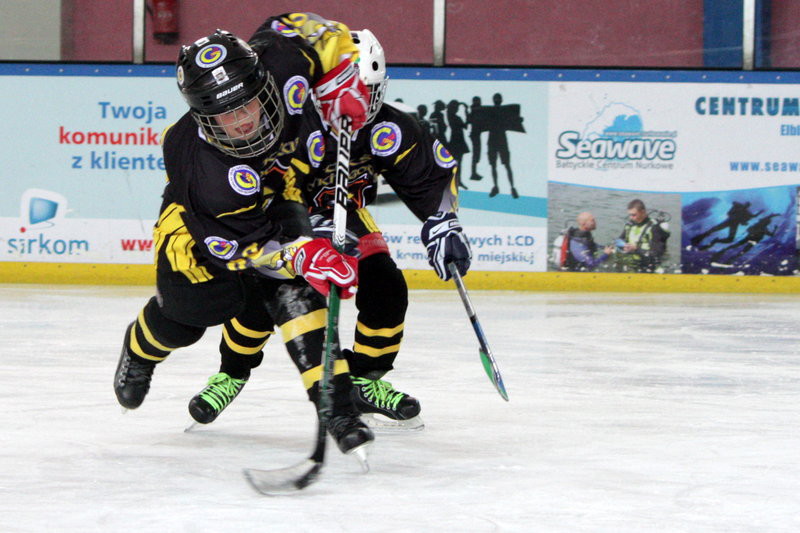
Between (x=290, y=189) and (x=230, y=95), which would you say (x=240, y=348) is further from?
(x=230, y=95)

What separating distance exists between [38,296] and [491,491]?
12.6 feet

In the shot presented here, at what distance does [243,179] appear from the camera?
217 centimetres

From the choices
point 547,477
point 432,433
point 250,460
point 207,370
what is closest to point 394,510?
point 547,477

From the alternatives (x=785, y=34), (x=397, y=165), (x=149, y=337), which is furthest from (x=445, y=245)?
(x=785, y=34)

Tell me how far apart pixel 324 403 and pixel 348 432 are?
0.07m

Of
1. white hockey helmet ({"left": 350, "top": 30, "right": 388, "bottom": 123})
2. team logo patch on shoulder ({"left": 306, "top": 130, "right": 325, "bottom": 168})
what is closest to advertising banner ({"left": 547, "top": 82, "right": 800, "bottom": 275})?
white hockey helmet ({"left": 350, "top": 30, "right": 388, "bottom": 123})

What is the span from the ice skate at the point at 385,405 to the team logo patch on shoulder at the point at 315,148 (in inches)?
20.9

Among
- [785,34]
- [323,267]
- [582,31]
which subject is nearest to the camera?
[323,267]

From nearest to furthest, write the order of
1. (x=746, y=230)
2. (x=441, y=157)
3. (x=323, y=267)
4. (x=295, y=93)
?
(x=323, y=267) < (x=295, y=93) < (x=441, y=157) < (x=746, y=230)

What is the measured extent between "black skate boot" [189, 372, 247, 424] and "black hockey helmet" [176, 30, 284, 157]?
671mm

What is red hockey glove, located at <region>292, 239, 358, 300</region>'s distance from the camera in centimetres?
212

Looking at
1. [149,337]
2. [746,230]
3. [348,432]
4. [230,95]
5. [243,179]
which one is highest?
[230,95]

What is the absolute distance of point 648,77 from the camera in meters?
6.07

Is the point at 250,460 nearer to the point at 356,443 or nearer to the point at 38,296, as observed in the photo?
the point at 356,443
